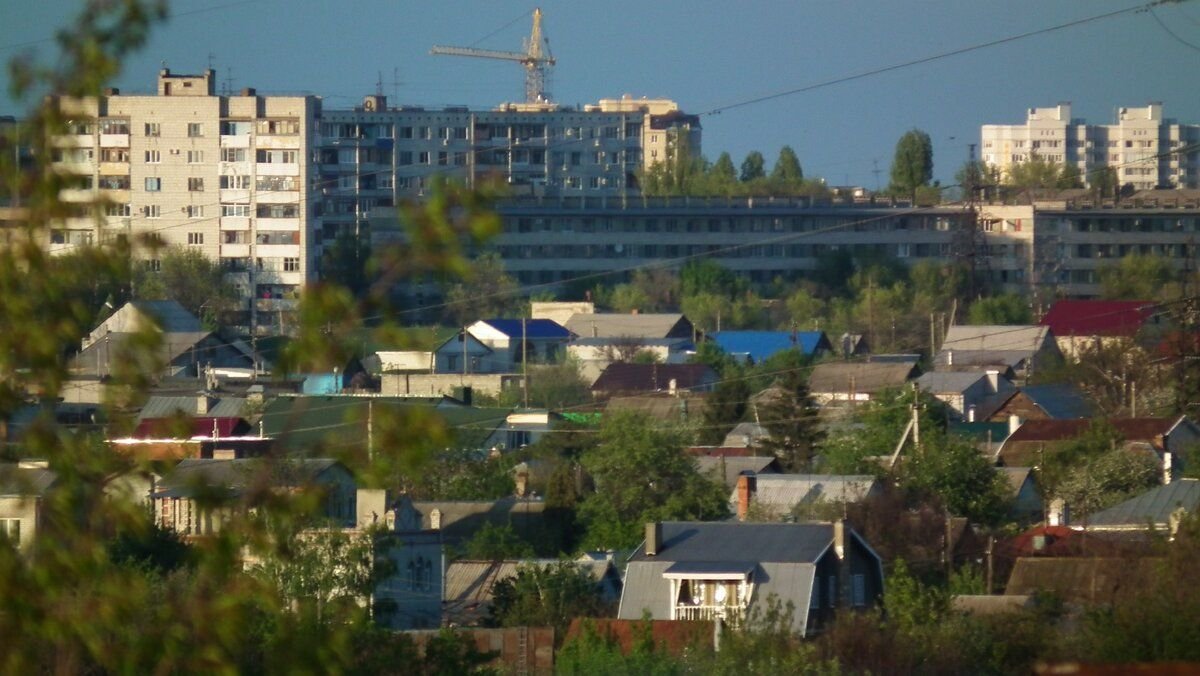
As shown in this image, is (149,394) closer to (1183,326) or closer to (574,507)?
(574,507)

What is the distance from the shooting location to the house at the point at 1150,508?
56.0ft

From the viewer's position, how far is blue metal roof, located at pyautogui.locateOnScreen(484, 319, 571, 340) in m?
39.5

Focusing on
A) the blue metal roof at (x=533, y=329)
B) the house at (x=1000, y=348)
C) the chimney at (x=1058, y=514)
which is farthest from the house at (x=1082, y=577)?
the blue metal roof at (x=533, y=329)

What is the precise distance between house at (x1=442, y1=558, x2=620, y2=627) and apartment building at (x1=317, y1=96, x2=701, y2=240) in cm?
3401

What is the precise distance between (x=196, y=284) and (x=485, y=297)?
6.93 m

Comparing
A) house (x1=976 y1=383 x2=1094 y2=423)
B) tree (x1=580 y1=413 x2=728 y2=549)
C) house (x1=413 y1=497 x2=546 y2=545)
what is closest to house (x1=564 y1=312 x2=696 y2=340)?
house (x1=976 y1=383 x2=1094 y2=423)

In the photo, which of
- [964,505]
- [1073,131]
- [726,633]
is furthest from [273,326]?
[1073,131]

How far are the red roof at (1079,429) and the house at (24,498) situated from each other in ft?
66.5

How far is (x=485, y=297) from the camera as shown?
45.9 metres

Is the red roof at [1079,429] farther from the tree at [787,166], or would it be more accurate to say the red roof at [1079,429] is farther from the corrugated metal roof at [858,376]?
the tree at [787,166]

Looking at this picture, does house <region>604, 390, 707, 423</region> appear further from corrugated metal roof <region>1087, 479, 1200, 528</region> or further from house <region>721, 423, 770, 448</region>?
corrugated metal roof <region>1087, 479, 1200, 528</region>

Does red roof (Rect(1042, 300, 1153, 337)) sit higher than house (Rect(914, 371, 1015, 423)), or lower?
higher

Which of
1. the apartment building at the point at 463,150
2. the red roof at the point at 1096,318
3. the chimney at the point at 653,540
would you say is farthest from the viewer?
the apartment building at the point at 463,150

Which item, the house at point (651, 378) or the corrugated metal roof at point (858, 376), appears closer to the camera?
the corrugated metal roof at point (858, 376)
